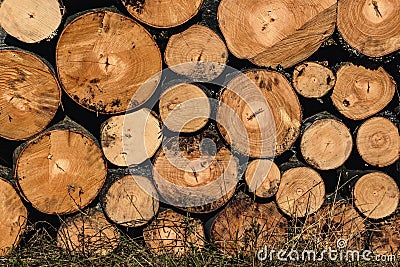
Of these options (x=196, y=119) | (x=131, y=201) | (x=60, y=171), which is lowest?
(x=131, y=201)

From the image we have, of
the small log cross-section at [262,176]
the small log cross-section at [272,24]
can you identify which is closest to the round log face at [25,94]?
the small log cross-section at [272,24]

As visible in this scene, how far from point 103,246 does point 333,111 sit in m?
1.50

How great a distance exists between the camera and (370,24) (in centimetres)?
360

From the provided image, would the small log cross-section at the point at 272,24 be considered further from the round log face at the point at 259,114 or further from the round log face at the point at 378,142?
the round log face at the point at 378,142

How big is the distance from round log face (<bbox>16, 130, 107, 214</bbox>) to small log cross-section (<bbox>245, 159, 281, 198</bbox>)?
2.62ft

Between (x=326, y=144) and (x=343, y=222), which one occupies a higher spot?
(x=326, y=144)

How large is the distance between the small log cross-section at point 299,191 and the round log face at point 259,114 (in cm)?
19

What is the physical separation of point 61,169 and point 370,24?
1839mm

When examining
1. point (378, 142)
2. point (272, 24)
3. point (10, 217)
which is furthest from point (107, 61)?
point (378, 142)

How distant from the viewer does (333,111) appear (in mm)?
3801

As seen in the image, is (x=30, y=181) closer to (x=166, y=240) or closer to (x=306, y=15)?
(x=166, y=240)

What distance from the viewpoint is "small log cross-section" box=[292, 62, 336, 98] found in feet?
11.9

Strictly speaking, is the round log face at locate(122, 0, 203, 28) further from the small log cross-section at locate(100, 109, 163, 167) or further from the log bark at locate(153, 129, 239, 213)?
the log bark at locate(153, 129, 239, 213)

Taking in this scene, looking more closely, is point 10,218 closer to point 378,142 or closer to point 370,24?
point 378,142
